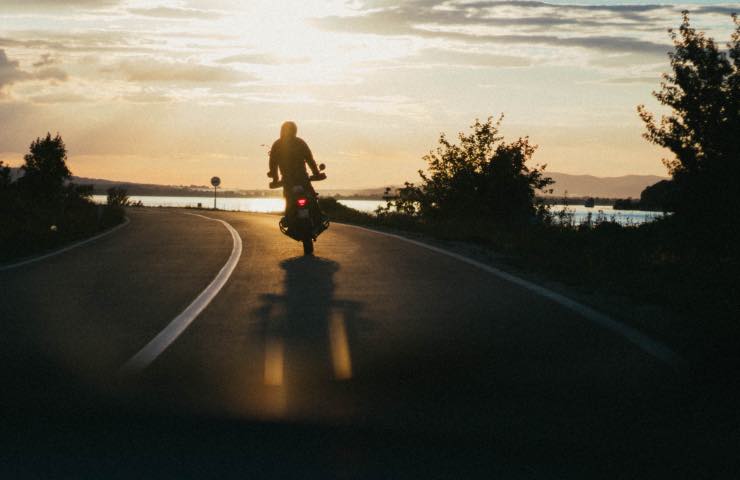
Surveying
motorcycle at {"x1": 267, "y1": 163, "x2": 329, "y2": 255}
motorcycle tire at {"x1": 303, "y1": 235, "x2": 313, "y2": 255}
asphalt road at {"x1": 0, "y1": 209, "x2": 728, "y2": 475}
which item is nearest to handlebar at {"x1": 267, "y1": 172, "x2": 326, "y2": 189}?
motorcycle at {"x1": 267, "y1": 163, "x2": 329, "y2": 255}

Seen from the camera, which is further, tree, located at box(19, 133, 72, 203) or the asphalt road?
tree, located at box(19, 133, 72, 203)

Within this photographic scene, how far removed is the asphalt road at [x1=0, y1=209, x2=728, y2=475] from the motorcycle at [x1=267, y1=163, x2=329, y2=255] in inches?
138

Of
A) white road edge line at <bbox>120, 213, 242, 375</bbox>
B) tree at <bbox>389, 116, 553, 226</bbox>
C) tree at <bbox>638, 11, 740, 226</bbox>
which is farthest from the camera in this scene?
tree at <bbox>389, 116, 553, 226</bbox>

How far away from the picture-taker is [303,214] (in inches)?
701

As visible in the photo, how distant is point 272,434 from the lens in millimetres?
5562

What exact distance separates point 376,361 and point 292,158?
10.4 meters

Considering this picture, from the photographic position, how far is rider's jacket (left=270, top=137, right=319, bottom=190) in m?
17.8

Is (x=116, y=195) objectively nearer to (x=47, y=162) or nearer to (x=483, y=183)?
(x=483, y=183)

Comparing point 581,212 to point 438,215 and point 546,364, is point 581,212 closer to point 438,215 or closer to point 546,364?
point 438,215

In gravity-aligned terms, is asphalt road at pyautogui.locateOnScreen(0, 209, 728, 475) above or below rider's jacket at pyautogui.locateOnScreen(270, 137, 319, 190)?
below

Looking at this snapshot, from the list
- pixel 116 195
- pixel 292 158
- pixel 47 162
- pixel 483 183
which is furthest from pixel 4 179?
pixel 47 162

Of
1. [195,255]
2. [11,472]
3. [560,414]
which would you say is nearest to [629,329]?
[560,414]

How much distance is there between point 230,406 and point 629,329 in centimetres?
453

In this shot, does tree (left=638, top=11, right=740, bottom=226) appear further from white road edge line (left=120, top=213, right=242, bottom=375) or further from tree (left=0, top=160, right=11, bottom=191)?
tree (left=0, top=160, right=11, bottom=191)
